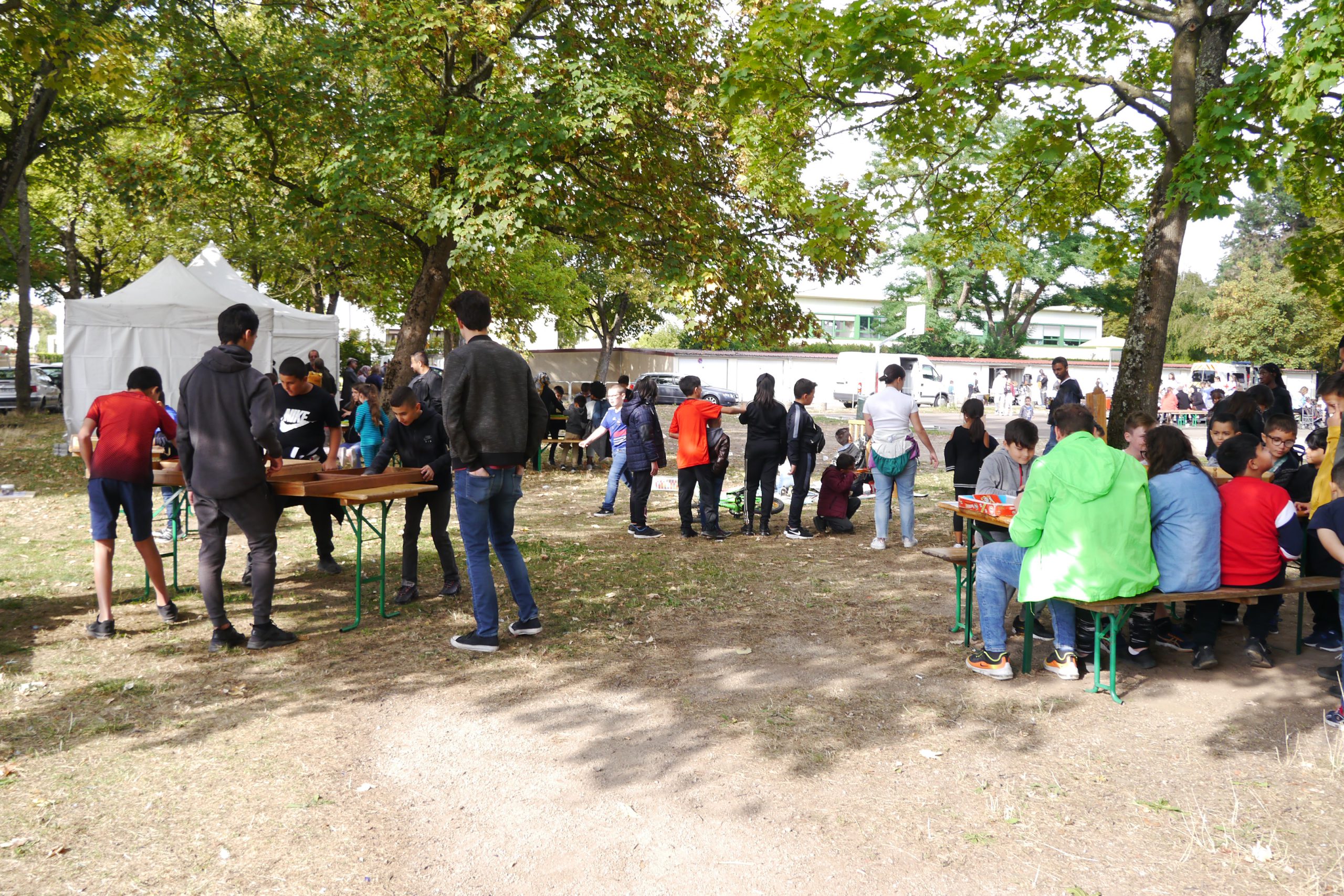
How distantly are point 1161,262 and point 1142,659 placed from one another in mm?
4617

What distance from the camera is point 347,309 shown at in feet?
174

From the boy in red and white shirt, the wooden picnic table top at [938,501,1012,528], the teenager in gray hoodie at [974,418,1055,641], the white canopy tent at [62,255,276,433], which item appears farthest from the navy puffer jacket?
the white canopy tent at [62,255,276,433]

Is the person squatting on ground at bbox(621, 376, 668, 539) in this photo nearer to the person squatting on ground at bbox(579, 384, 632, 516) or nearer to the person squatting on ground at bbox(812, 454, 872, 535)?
the person squatting on ground at bbox(579, 384, 632, 516)

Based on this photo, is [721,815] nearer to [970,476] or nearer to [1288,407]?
[970,476]

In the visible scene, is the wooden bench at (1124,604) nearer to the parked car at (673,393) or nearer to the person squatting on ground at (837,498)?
the person squatting on ground at (837,498)

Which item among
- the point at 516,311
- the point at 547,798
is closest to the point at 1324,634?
the point at 547,798

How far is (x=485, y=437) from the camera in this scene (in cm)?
533

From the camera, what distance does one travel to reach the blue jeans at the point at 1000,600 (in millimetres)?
5215

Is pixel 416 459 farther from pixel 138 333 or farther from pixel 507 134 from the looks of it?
pixel 138 333

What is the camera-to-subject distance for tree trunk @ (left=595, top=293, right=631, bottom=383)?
43.0m

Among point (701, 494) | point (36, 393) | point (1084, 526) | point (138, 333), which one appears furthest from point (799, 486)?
point (36, 393)

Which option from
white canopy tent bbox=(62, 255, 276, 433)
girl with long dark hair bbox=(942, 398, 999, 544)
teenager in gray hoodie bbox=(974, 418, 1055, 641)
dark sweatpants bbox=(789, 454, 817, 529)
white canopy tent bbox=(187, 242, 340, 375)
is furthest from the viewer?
white canopy tent bbox=(187, 242, 340, 375)

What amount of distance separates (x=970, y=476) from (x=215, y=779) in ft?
21.9

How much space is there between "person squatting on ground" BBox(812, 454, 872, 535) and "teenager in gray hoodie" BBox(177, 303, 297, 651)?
6.19 m
